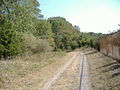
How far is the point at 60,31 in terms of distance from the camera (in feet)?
182

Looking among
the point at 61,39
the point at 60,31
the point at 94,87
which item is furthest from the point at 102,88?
the point at 60,31

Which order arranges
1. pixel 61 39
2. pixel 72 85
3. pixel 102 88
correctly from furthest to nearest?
pixel 61 39
pixel 72 85
pixel 102 88

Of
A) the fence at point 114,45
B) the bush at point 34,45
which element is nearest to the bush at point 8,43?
the bush at point 34,45

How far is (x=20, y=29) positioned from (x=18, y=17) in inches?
69.9

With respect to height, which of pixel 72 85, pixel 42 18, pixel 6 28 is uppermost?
pixel 42 18

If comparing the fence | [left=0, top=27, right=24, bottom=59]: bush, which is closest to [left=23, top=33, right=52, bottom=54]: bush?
[left=0, top=27, right=24, bottom=59]: bush

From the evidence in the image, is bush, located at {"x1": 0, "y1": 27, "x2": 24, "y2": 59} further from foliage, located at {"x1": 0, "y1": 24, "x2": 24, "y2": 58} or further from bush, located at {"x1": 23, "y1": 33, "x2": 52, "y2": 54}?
bush, located at {"x1": 23, "y1": 33, "x2": 52, "y2": 54}

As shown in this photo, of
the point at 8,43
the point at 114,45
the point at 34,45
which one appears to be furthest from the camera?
the point at 34,45

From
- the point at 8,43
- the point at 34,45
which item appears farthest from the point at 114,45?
the point at 34,45

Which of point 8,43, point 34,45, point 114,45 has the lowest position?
point 114,45

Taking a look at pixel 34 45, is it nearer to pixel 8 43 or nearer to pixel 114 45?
pixel 8 43

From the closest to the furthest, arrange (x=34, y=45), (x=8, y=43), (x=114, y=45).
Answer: (x=114, y=45)
(x=8, y=43)
(x=34, y=45)

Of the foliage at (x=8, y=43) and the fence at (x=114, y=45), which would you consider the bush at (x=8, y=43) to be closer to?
the foliage at (x=8, y=43)

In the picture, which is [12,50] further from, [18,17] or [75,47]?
[75,47]
